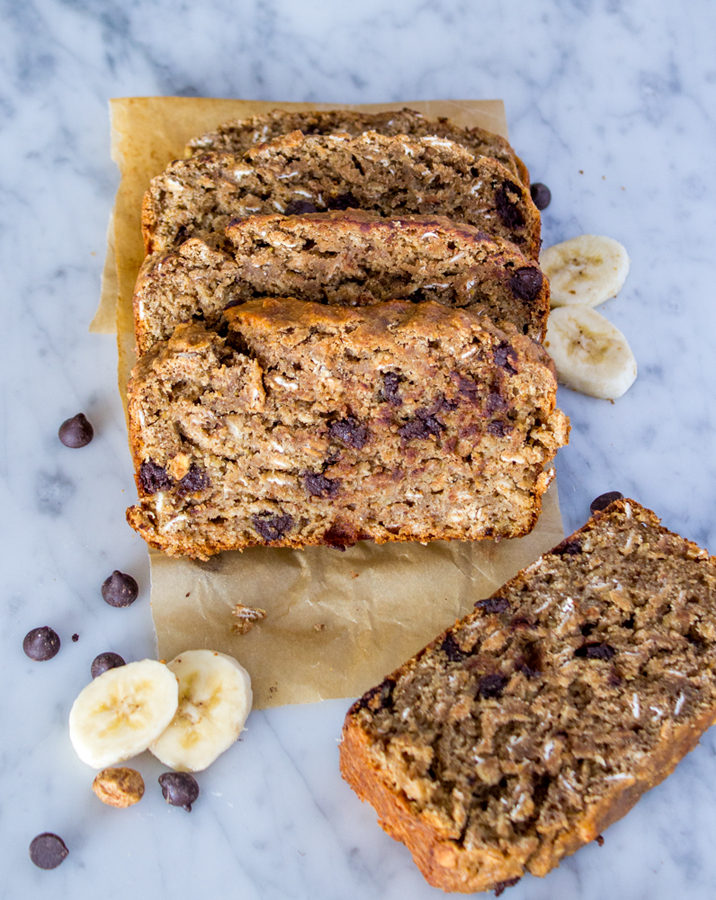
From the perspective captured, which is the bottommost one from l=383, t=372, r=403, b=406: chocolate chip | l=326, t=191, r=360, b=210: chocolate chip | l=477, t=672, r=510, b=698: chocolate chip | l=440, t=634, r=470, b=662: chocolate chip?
l=440, t=634, r=470, b=662: chocolate chip

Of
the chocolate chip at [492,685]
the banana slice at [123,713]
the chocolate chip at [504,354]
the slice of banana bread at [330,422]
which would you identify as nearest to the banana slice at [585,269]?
the slice of banana bread at [330,422]

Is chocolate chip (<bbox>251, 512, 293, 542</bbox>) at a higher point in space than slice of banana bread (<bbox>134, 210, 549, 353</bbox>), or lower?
lower

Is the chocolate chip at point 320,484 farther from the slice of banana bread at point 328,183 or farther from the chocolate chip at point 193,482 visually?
the slice of banana bread at point 328,183

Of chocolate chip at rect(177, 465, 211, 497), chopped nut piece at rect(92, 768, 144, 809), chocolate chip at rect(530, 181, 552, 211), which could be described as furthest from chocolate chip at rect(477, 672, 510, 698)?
chocolate chip at rect(530, 181, 552, 211)

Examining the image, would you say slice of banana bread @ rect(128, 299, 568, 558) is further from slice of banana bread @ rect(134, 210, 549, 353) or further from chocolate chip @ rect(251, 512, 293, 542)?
slice of banana bread @ rect(134, 210, 549, 353)

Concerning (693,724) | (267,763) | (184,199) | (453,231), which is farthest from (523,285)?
(267,763)

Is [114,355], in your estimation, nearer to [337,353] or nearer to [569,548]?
[337,353]

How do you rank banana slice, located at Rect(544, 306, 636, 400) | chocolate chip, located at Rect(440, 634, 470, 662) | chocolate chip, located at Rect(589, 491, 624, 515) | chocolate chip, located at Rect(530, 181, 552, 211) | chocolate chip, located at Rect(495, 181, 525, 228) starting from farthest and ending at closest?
chocolate chip, located at Rect(530, 181, 552, 211)
banana slice, located at Rect(544, 306, 636, 400)
chocolate chip, located at Rect(589, 491, 624, 515)
chocolate chip, located at Rect(495, 181, 525, 228)
chocolate chip, located at Rect(440, 634, 470, 662)

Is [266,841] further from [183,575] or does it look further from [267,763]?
[183,575]
